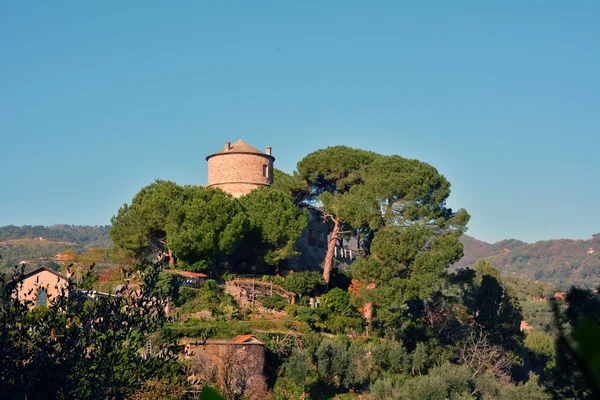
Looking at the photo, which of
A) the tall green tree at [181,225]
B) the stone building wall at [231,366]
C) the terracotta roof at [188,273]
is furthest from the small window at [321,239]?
the stone building wall at [231,366]

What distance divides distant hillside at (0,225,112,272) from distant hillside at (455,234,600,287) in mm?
74052

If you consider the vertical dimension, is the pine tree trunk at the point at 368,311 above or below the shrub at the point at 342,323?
above

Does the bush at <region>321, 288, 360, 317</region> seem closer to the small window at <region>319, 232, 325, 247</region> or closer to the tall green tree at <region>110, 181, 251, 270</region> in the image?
the tall green tree at <region>110, 181, 251, 270</region>

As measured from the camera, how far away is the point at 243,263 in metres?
36.7

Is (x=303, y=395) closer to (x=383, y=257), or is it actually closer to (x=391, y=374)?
(x=391, y=374)

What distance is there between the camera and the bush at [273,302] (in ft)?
109

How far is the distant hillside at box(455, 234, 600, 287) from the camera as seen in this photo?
150125 millimetres

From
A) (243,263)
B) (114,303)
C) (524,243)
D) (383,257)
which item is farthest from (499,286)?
(524,243)

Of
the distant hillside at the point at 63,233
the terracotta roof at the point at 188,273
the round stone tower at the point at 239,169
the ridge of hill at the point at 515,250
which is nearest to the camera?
the terracotta roof at the point at 188,273

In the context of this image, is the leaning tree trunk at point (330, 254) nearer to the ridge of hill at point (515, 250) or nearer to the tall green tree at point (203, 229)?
the tall green tree at point (203, 229)

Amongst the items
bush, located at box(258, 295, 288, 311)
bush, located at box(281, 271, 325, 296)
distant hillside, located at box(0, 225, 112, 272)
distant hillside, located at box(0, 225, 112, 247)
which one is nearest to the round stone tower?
bush, located at box(281, 271, 325, 296)

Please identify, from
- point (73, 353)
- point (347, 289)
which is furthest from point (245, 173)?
point (73, 353)

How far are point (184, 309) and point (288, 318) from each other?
14.6ft

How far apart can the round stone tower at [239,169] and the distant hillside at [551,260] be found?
113556 mm
